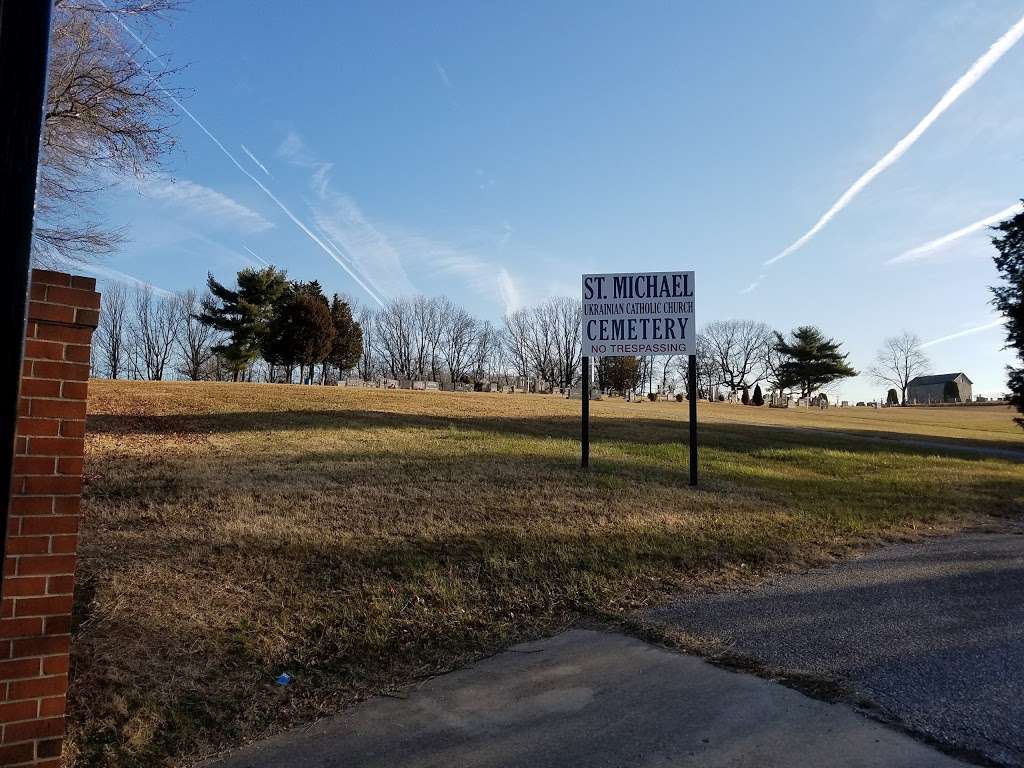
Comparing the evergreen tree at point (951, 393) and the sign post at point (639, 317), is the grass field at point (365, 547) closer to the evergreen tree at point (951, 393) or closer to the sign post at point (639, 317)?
the sign post at point (639, 317)

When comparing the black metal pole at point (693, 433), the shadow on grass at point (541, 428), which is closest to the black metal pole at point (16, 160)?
the black metal pole at point (693, 433)

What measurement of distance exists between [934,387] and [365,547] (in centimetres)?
10631

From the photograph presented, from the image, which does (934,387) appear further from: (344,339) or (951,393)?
(344,339)

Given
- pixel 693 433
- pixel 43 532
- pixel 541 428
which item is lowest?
pixel 43 532

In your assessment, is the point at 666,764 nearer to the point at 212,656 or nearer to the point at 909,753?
the point at 909,753

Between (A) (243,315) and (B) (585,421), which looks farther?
(A) (243,315)

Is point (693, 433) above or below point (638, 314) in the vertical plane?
below

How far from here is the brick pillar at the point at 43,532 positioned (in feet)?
8.20

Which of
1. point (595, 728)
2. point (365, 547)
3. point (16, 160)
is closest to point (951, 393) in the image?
point (365, 547)

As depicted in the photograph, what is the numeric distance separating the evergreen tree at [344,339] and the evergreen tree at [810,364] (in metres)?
49.8

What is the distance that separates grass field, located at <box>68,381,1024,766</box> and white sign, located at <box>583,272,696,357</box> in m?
2.14

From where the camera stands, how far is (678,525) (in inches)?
287

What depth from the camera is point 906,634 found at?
4230 millimetres

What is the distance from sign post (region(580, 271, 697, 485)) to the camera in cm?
1090
